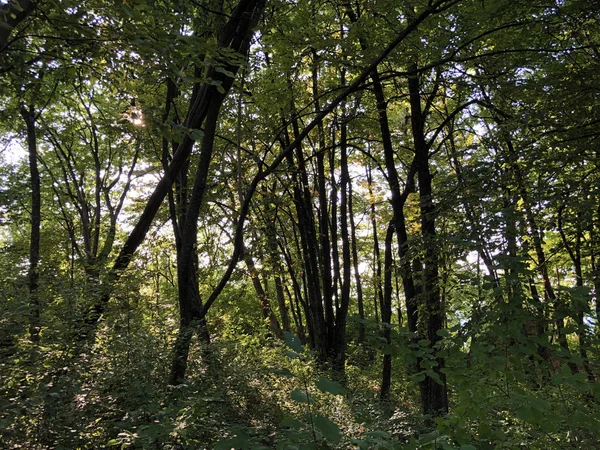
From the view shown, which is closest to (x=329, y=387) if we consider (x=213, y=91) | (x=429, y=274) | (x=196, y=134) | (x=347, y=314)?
(x=196, y=134)

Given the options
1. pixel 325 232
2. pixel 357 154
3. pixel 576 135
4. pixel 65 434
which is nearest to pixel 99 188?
pixel 325 232

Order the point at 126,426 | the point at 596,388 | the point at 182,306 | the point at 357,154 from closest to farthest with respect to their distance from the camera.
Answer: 1. the point at 596,388
2. the point at 126,426
3. the point at 182,306
4. the point at 357,154

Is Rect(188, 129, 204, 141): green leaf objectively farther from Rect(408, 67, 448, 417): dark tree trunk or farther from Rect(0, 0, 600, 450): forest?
Rect(408, 67, 448, 417): dark tree trunk

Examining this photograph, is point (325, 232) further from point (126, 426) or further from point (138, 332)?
point (126, 426)

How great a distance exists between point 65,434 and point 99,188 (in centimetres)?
1060

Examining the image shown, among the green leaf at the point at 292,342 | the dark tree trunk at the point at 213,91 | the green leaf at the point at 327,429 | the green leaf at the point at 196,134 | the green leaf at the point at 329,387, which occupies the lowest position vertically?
the green leaf at the point at 327,429

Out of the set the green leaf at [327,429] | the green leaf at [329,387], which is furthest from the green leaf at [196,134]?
the green leaf at [327,429]

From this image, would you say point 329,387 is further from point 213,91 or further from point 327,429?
point 213,91

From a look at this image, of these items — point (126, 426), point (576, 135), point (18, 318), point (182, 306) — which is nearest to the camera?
point (126, 426)

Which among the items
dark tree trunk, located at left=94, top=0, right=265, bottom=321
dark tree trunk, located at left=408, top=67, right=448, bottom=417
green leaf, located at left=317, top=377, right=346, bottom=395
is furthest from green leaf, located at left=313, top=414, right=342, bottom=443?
dark tree trunk, located at left=408, top=67, right=448, bottom=417

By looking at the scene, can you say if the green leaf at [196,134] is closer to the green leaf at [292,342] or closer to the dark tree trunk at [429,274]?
the green leaf at [292,342]

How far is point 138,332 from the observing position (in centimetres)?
521

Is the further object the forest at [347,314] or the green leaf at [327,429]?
the forest at [347,314]

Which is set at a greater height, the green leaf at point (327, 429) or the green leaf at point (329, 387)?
the green leaf at point (329, 387)
